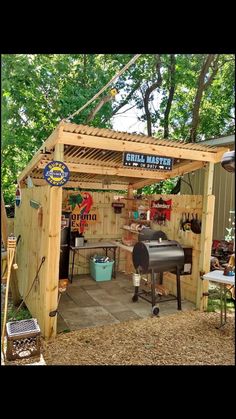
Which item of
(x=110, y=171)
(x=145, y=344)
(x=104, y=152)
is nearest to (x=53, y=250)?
(x=145, y=344)

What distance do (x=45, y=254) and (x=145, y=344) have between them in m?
1.66

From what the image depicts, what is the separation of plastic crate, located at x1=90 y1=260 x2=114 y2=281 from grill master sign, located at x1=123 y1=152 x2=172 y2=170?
3.03 m

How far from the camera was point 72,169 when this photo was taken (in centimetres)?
565

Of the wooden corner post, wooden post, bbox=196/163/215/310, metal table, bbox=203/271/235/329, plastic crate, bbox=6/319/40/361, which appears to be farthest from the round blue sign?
wooden post, bbox=196/163/215/310

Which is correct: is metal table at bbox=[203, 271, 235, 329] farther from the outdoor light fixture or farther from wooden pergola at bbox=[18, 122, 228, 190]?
the outdoor light fixture

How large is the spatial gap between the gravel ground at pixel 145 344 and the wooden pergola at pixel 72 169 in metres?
0.44

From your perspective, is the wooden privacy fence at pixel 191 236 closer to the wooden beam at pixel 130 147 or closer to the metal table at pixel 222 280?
the wooden beam at pixel 130 147

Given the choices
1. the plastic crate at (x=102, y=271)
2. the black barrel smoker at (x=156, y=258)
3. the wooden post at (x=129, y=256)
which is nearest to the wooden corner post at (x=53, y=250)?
the black barrel smoker at (x=156, y=258)

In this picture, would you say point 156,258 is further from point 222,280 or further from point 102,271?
point 102,271

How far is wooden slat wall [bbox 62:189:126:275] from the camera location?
23.3 ft
